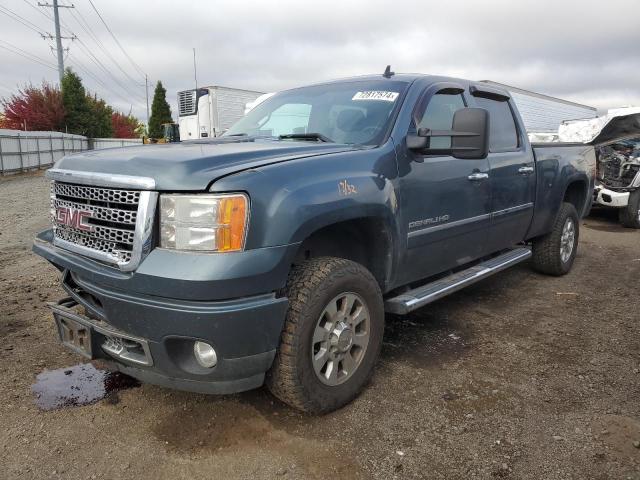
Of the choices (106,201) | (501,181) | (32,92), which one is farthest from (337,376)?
(32,92)

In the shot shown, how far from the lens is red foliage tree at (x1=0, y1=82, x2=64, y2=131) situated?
30969mm

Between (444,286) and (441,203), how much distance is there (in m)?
0.59

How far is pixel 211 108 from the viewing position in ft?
60.1

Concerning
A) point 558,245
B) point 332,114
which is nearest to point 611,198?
point 558,245

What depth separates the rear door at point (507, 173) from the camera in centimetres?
407

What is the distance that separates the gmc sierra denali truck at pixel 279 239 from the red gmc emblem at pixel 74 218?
11mm

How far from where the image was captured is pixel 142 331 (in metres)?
2.29

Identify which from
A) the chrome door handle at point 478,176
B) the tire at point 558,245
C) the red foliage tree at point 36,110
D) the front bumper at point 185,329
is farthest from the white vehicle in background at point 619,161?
→ the red foliage tree at point 36,110

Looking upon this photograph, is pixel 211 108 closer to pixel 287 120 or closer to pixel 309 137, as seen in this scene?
pixel 287 120

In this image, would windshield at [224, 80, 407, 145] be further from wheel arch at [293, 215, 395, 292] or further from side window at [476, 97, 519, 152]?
side window at [476, 97, 519, 152]

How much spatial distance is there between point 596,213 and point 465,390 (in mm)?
9694

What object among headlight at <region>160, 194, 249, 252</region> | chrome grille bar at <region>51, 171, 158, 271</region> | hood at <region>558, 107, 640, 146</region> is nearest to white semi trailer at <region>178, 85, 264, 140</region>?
hood at <region>558, 107, 640, 146</region>

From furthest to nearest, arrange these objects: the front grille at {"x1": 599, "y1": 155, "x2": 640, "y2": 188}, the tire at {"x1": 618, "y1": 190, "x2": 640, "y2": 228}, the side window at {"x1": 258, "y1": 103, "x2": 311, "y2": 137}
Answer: the front grille at {"x1": 599, "y1": 155, "x2": 640, "y2": 188} < the tire at {"x1": 618, "y1": 190, "x2": 640, "y2": 228} < the side window at {"x1": 258, "y1": 103, "x2": 311, "y2": 137}

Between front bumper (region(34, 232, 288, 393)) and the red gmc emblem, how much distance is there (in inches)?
7.3
